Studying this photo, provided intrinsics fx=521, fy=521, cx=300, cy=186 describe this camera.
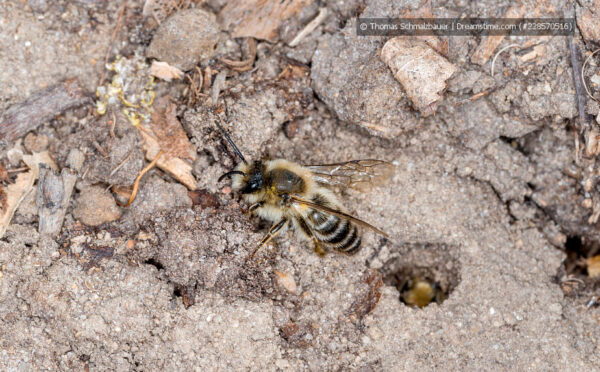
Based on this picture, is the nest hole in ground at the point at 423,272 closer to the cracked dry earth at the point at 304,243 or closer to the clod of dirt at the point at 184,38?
the cracked dry earth at the point at 304,243

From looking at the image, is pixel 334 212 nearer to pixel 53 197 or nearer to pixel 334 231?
pixel 334 231

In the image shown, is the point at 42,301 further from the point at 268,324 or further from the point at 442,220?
the point at 442,220

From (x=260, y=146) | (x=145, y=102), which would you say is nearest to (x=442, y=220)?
(x=260, y=146)

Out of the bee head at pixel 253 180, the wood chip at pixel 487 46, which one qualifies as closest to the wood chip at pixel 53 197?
the bee head at pixel 253 180

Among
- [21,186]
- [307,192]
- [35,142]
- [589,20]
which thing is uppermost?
[589,20]

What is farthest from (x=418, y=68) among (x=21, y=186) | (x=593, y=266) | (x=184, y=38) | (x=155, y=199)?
(x=21, y=186)
